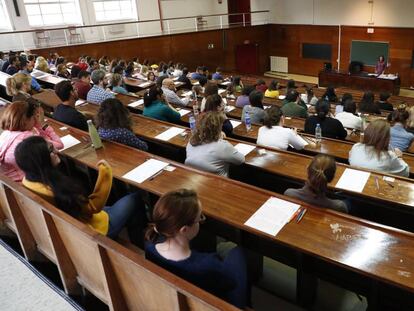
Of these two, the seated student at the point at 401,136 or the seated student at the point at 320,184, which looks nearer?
the seated student at the point at 320,184

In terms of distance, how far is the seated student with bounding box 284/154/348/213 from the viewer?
7.77 feet

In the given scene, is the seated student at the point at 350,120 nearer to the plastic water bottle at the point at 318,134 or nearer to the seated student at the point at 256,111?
the plastic water bottle at the point at 318,134

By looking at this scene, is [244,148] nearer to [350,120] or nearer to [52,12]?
[350,120]

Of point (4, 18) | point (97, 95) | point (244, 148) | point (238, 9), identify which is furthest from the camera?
point (238, 9)

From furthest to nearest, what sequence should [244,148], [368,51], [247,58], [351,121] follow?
1. [247,58]
2. [368,51]
3. [351,121]
4. [244,148]

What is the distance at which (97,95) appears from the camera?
5.39 metres

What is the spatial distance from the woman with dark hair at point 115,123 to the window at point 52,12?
9510 millimetres

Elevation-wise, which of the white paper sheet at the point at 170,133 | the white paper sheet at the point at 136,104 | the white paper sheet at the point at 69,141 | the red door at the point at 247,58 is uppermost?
the white paper sheet at the point at 69,141

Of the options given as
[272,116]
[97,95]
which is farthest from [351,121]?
[97,95]

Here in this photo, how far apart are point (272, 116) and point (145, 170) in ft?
5.02

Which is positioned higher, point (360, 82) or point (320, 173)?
point (320, 173)

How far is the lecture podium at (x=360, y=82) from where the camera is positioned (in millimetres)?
11312

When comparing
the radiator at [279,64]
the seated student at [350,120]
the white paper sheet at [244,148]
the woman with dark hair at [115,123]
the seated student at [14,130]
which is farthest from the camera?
the radiator at [279,64]

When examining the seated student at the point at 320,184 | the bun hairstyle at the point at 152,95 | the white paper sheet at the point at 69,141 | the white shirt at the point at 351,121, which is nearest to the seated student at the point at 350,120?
the white shirt at the point at 351,121
